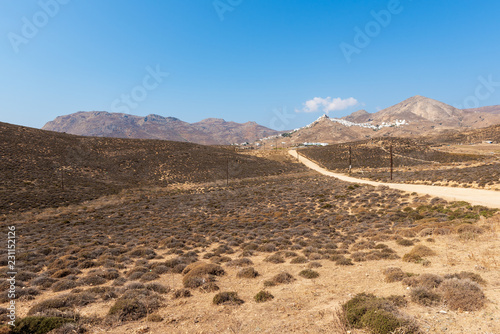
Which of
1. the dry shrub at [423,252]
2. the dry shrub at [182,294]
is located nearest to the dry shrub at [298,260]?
the dry shrub at [423,252]

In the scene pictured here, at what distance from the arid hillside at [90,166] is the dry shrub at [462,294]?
46.4m

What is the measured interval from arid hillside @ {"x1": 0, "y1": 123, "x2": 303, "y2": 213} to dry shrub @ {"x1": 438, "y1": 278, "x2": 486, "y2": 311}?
46351mm

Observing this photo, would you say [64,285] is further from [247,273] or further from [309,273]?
[309,273]

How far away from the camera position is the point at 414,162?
76812 millimetres

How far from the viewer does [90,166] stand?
6081cm

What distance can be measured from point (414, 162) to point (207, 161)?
2769 inches

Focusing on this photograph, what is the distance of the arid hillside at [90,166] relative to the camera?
4041 cm

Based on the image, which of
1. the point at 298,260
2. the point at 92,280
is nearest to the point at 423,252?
the point at 298,260

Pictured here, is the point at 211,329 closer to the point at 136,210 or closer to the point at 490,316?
the point at 490,316

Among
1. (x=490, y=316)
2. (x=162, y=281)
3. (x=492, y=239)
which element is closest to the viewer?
(x=490, y=316)

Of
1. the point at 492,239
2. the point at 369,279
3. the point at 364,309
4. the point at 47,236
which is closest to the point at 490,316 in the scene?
the point at 364,309

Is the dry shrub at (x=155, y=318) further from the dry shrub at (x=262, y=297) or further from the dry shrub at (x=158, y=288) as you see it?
the dry shrub at (x=262, y=297)

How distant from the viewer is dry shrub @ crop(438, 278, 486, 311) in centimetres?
587

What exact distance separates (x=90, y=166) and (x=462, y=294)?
7305 cm
